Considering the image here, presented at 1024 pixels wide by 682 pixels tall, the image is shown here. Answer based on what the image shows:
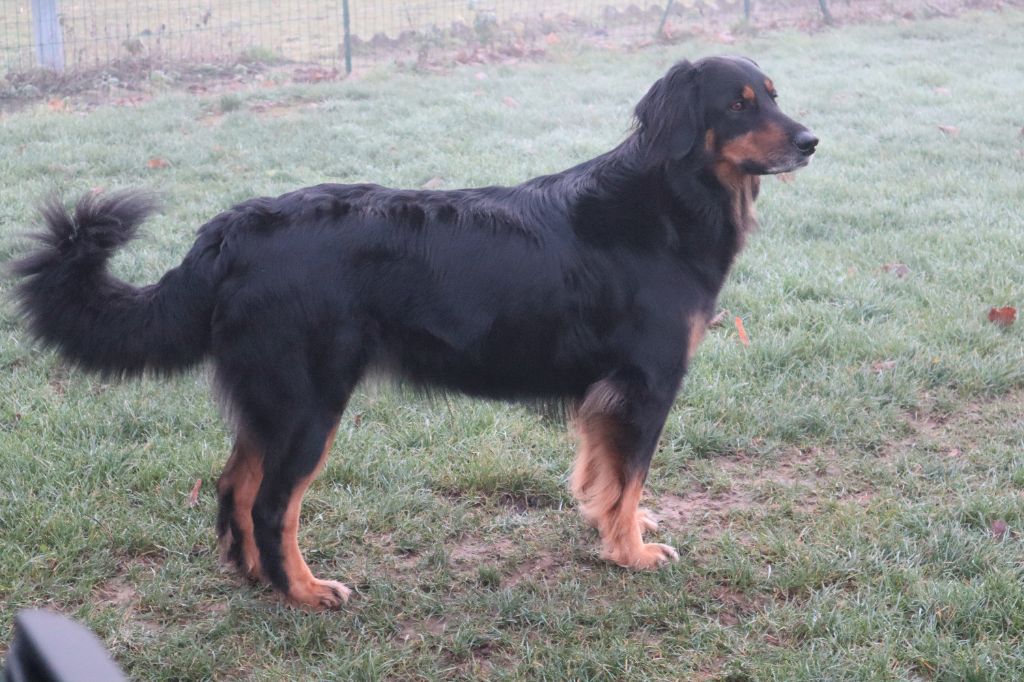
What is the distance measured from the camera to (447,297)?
9.86 feet

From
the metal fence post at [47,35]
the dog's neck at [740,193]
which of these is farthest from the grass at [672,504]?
the metal fence post at [47,35]

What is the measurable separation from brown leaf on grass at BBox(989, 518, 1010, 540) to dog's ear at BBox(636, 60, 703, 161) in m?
1.71

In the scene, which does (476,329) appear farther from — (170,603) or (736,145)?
(170,603)

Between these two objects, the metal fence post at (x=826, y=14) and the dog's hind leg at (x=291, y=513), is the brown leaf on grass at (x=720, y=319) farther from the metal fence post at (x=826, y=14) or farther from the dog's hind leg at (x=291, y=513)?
the metal fence post at (x=826, y=14)

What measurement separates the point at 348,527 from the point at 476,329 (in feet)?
3.28

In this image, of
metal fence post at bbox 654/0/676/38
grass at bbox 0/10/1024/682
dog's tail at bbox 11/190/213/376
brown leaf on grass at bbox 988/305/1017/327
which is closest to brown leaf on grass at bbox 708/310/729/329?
grass at bbox 0/10/1024/682

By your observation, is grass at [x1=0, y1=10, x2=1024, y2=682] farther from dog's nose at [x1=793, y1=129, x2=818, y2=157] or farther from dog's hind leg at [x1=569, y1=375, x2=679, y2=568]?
dog's nose at [x1=793, y1=129, x2=818, y2=157]

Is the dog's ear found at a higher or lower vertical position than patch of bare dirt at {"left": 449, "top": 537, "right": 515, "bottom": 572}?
higher

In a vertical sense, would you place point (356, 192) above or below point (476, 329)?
above

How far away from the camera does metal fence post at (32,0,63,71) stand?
34.7 ft

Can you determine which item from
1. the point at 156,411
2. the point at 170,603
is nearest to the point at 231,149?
the point at 156,411

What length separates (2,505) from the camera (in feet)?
11.2

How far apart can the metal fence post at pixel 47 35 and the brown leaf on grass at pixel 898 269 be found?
9184 millimetres

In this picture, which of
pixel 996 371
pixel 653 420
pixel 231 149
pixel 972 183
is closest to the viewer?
pixel 653 420
